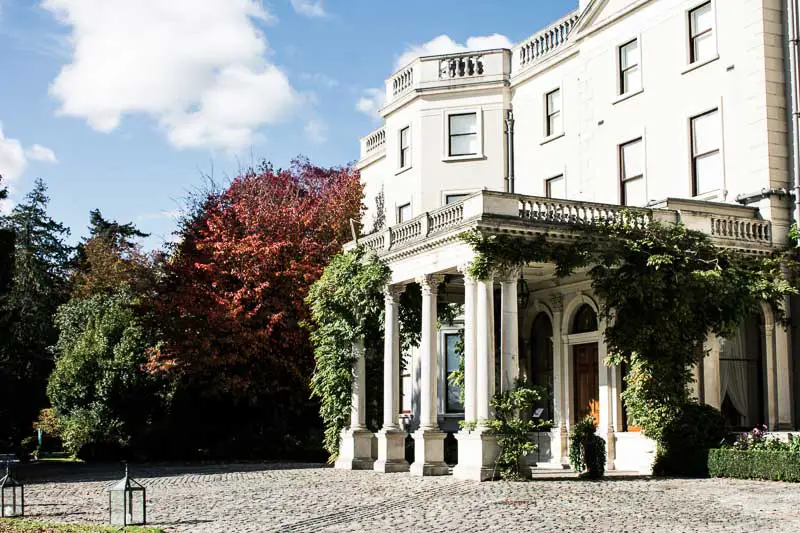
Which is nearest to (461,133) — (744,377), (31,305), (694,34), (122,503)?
(694,34)

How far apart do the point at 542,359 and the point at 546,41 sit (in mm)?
10528

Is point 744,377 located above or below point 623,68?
below

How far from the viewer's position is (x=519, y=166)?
33781mm

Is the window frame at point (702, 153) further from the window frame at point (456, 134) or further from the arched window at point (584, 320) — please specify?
the window frame at point (456, 134)

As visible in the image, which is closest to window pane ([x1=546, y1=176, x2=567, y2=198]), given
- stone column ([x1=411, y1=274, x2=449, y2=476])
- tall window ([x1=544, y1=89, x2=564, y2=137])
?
tall window ([x1=544, y1=89, x2=564, y2=137])

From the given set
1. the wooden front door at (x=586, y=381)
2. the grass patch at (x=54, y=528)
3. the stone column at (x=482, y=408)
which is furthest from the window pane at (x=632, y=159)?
the grass patch at (x=54, y=528)

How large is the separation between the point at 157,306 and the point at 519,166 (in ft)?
45.4

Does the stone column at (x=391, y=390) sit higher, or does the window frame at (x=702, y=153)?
the window frame at (x=702, y=153)

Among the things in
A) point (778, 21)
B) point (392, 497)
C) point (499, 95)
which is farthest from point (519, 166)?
point (392, 497)

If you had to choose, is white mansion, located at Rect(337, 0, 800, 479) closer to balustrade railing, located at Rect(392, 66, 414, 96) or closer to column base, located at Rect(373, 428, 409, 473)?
column base, located at Rect(373, 428, 409, 473)

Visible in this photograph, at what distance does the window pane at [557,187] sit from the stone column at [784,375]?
8.82 m

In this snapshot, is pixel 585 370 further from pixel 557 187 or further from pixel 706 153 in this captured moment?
pixel 706 153

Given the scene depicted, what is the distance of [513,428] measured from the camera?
22266 mm

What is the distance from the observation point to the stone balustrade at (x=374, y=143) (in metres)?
39.9
